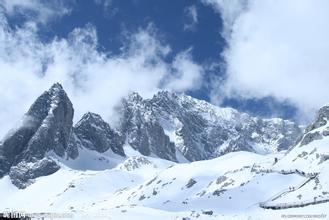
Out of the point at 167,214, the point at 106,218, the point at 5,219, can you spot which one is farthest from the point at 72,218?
the point at 5,219

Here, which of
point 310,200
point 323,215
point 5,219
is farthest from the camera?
point 310,200

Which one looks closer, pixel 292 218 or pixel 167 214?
pixel 292 218

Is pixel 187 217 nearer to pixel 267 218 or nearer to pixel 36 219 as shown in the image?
pixel 267 218

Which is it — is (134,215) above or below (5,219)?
above

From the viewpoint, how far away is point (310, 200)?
7751 inches

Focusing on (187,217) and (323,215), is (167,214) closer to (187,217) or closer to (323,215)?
(187,217)

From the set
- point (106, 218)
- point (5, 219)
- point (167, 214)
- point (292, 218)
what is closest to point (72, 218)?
point (106, 218)

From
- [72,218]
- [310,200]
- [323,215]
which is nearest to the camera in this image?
[323,215]

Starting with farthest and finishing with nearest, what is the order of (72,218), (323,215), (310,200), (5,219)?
(310,200) < (72,218) < (323,215) < (5,219)

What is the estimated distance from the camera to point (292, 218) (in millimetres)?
175625

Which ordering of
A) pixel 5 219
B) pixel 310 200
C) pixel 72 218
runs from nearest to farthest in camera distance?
pixel 5 219
pixel 72 218
pixel 310 200

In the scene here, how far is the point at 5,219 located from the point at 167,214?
91.9 metres

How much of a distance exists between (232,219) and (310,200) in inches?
980

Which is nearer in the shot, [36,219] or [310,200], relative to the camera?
[36,219]
